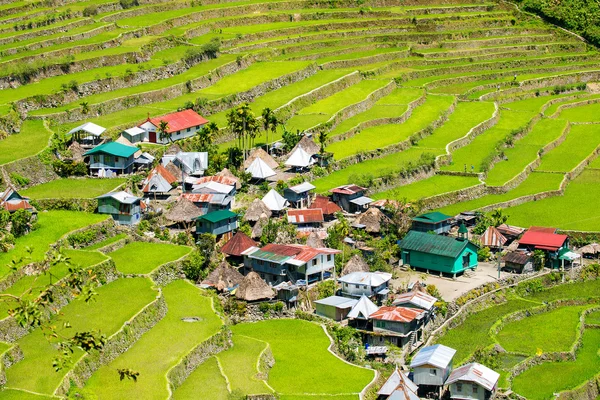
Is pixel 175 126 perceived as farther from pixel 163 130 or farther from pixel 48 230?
pixel 48 230

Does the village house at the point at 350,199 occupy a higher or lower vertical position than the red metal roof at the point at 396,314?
higher

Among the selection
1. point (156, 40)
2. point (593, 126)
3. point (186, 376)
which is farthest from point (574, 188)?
point (186, 376)

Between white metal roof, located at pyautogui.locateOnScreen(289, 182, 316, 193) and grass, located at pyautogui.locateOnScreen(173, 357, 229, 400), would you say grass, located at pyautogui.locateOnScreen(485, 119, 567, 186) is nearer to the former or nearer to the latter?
white metal roof, located at pyautogui.locateOnScreen(289, 182, 316, 193)

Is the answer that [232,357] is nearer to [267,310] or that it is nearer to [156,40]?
[267,310]

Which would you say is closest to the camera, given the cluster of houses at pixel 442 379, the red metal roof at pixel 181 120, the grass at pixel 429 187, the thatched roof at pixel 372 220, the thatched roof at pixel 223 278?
the cluster of houses at pixel 442 379

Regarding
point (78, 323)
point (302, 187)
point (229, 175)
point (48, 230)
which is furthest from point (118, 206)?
point (78, 323)

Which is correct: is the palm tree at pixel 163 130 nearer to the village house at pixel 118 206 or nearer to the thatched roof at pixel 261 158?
the thatched roof at pixel 261 158

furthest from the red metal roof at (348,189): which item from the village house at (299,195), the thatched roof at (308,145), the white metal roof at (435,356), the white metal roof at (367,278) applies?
the white metal roof at (435,356)
